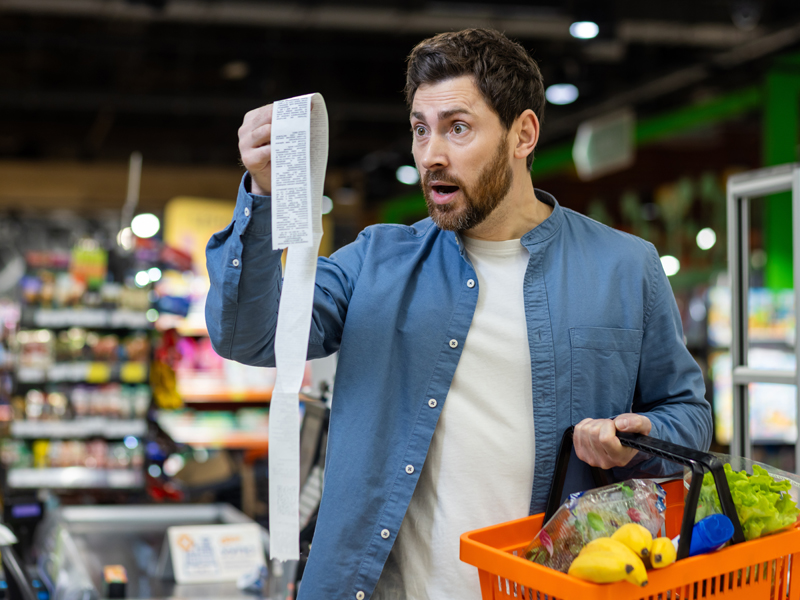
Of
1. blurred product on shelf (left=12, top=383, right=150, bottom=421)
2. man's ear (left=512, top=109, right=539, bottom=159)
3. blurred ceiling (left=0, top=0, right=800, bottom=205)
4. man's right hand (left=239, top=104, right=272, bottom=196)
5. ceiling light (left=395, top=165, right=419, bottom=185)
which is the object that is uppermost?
blurred ceiling (left=0, top=0, right=800, bottom=205)

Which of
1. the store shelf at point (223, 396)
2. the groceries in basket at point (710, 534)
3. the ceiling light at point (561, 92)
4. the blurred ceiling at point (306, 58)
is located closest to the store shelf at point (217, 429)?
the store shelf at point (223, 396)

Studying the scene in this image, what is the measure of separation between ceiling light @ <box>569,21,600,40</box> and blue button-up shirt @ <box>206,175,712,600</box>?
5.48m

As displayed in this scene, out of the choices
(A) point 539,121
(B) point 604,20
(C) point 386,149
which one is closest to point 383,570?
(A) point 539,121

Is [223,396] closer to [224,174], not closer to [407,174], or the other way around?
[224,174]

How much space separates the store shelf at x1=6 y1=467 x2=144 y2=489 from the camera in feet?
19.2

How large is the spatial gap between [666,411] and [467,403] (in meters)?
0.39

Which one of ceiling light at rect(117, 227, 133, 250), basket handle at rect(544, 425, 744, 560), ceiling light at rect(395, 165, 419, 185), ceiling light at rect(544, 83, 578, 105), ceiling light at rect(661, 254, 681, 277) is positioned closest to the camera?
basket handle at rect(544, 425, 744, 560)

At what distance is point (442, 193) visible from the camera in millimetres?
1647

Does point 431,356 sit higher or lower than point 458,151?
lower

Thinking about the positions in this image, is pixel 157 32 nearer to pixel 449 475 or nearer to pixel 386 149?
pixel 386 149

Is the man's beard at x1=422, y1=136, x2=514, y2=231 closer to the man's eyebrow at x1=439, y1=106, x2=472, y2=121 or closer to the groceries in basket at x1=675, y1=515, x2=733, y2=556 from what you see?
the man's eyebrow at x1=439, y1=106, x2=472, y2=121

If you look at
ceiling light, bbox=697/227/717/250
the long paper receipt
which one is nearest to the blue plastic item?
the long paper receipt

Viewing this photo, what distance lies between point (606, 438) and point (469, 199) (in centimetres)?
50

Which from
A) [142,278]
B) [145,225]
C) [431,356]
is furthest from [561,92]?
[431,356]
